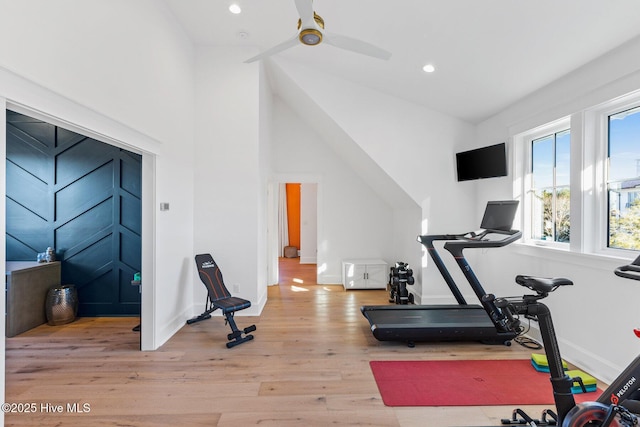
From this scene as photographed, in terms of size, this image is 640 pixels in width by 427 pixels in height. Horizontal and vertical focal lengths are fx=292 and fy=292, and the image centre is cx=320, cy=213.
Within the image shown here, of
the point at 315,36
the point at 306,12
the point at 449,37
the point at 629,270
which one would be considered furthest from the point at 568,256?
the point at 306,12

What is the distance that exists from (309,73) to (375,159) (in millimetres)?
1553

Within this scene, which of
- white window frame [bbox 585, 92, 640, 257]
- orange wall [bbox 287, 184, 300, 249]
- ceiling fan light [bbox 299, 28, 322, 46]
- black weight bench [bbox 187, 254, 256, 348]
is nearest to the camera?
ceiling fan light [bbox 299, 28, 322, 46]

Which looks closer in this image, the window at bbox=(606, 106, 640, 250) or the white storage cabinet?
the window at bbox=(606, 106, 640, 250)

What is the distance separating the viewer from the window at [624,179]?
2.39m

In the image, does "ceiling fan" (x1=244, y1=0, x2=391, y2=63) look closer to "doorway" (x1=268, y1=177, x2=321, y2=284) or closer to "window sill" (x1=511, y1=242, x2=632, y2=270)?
"window sill" (x1=511, y1=242, x2=632, y2=270)

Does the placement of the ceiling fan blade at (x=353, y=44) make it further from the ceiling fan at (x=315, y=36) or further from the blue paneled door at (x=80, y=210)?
the blue paneled door at (x=80, y=210)

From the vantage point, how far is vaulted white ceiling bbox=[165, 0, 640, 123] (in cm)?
229

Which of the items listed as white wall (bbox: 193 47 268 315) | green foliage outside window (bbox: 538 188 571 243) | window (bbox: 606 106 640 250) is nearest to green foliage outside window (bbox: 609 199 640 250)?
window (bbox: 606 106 640 250)

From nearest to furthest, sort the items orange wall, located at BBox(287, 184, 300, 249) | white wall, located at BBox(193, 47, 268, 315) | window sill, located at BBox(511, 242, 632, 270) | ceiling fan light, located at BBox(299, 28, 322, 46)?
1. ceiling fan light, located at BBox(299, 28, 322, 46)
2. window sill, located at BBox(511, 242, 632, 270)
3. white wall, located at BBox(193, 47, 268, 315)
4. orange wall, located at BBox(287, 184, 300, 249)

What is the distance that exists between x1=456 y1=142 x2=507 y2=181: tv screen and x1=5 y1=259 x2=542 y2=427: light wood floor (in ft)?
6.96

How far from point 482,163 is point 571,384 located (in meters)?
2.94

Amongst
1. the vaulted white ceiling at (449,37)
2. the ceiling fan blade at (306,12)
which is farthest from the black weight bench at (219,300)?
the vaulted white ceiling at (449,37)

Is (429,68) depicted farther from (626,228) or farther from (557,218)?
(626,228)

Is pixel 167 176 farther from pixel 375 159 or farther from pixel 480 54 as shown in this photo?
pixel 480 54
